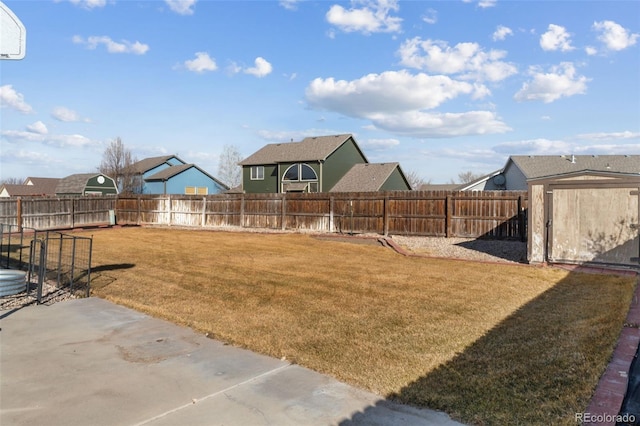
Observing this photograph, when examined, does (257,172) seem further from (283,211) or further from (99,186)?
(99,186)

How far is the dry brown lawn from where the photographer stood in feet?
12.4

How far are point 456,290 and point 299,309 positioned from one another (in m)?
3.34

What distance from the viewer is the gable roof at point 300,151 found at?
117ft

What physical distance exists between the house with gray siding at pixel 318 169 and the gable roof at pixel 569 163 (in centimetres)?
1019

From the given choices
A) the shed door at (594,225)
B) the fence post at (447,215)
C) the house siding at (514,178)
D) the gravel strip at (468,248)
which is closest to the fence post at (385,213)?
the gravel strip at (468,248)

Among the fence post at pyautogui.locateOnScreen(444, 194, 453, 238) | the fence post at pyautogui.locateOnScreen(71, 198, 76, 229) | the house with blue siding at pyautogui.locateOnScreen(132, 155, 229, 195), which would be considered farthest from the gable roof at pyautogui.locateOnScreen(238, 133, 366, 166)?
the fence post at pyautogui.locateOnScreen(444, 194, 453, 238)

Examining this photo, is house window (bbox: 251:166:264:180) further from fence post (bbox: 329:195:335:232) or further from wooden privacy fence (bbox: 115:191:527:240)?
fence post (bbox: 329:195:335:232)

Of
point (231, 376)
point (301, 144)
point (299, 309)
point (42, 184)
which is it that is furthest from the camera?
point (42, 184)

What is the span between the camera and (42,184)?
2537 inches

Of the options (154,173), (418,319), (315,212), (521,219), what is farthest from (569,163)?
(154,173)

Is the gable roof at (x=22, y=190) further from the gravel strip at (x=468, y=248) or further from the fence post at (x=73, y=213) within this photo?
the gravel strip at (x=468, y=248)

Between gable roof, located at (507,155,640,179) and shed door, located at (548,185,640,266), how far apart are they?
54.8ft

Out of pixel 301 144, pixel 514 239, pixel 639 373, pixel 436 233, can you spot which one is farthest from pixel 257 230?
pixel 639 373

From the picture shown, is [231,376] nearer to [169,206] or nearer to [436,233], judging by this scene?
[436,233]
